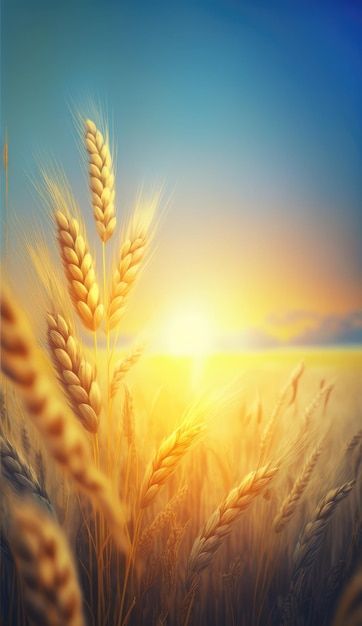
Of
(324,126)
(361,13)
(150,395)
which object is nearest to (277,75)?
(324,126)

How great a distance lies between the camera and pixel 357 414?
1.35m

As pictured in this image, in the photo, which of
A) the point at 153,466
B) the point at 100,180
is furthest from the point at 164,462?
the point at 100,180

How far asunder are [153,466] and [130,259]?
45 cm

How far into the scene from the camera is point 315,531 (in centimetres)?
131

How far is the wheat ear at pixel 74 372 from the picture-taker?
1178mm

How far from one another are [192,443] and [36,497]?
0.35 metres

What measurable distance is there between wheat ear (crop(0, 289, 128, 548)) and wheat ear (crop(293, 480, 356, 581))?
1.36 feet

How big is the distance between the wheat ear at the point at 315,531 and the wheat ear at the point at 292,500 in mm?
55

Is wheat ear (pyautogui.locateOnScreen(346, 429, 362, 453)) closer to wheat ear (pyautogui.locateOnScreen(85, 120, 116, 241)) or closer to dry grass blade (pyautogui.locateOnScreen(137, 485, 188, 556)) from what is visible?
dry grass blade (pyautogui.locateOnScreen(137, 485, 188, 556))

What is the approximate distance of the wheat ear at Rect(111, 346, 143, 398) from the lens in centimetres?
123

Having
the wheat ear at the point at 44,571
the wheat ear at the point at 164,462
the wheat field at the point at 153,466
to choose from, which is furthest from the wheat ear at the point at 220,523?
the wheat ear at the point at 44,571

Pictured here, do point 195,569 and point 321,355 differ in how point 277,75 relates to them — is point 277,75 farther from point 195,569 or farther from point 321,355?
point 195,569

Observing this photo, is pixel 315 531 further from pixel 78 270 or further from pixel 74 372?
pixel 78 270

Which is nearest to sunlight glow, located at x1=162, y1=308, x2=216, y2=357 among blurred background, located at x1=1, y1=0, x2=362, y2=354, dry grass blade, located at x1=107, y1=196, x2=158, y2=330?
blurred background, located at x1=1, y1=0, x2=362, y2=354
